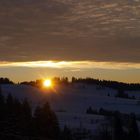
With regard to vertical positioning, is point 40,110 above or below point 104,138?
above

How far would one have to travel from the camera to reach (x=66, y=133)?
81.0 meters

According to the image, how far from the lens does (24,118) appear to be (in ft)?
152

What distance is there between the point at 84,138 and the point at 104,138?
38.2 feet

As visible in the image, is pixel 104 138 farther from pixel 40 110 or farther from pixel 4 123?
pixel 4 123

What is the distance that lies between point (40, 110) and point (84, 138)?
2309 inches

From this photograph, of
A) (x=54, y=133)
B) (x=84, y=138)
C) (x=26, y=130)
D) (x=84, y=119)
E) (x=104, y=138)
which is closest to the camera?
(x=26, y=130)

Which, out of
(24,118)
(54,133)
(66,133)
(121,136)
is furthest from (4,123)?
(66,133)

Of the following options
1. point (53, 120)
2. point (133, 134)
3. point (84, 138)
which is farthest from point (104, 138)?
point (53, 120)

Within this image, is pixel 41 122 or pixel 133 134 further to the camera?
pixel 133 134

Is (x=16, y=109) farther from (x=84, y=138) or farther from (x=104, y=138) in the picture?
(x=84, y=138)

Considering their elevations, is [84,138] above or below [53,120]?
below

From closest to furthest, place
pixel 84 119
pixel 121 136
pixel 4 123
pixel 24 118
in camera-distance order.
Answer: pixel 4 123 → pixel 24 118 → pixel 121 136 → pixel 84 119

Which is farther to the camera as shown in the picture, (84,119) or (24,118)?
(84,119)

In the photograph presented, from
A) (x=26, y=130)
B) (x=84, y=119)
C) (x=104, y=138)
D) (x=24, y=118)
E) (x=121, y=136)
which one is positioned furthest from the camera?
(x=84, y=119)
